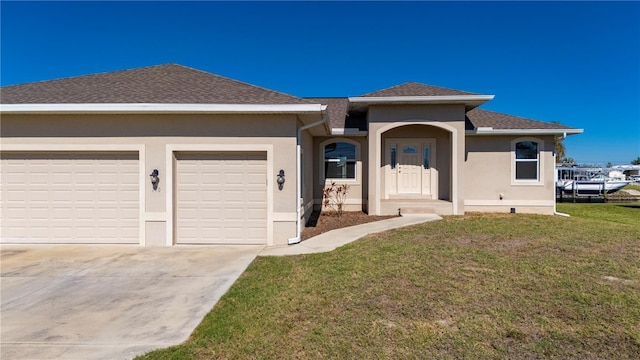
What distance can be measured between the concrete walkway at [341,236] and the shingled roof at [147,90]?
3250 mm

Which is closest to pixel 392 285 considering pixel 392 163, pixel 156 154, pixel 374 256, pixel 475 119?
pixel 374 256

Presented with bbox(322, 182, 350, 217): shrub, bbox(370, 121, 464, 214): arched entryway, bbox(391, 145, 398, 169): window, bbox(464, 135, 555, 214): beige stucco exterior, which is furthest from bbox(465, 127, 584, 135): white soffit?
→ bbox(322, 182, 350, 217): shrub

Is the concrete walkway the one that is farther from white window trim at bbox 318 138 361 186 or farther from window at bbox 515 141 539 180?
window at bbox 515 141 539 180

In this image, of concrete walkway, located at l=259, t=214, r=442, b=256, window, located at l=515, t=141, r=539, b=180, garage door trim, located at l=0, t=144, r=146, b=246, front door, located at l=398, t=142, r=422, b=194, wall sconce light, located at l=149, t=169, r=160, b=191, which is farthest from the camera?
front door, located at l=398, t=142, r=422, b=194

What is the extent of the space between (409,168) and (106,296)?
1070 cm

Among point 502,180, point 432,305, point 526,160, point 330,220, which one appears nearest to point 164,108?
point 330,220

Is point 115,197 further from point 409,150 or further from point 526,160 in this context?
point 526,160

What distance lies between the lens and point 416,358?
2.91 m

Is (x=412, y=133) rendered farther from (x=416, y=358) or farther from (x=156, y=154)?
(x=416, y=358)

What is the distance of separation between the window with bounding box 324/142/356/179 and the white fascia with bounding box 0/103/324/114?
5.63 meters

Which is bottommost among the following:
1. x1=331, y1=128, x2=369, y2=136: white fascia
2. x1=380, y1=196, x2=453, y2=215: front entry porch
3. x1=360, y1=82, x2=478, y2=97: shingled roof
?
x1=380, y1=196, x2=453, y2=215: front entry porch

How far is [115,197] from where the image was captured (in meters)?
7.60

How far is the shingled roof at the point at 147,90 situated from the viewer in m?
7.45

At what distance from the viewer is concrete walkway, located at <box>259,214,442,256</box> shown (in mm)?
6866
